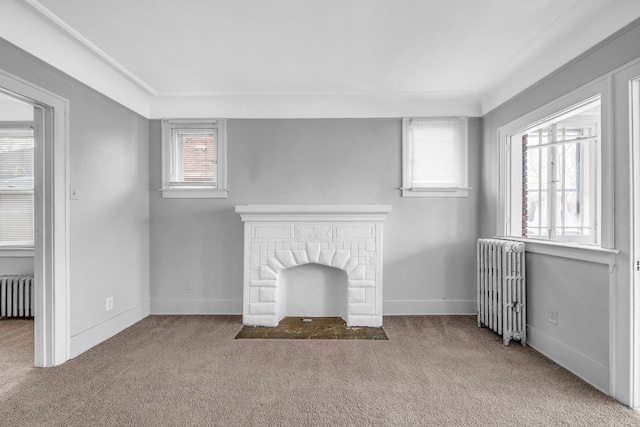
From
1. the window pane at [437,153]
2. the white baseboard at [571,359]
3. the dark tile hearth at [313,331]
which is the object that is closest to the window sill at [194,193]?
the dark tile hearth at [313,331]

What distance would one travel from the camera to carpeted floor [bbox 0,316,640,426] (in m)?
2.20

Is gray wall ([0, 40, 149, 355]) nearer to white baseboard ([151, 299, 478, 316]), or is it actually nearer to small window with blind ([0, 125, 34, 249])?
white baseboard ([151, 299, 478, 316])

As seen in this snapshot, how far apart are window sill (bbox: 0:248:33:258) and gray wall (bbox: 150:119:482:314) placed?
170 centimetres

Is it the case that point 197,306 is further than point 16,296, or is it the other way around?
point 197,306

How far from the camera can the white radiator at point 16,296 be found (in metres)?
4.22

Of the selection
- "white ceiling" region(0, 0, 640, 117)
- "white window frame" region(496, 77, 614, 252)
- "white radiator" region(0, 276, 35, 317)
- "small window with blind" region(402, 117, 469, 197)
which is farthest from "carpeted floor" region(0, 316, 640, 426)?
"white ceiling" region(0, 0, 640, 117)

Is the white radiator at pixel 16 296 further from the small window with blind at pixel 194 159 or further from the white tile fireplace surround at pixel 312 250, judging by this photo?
the white tile fireplace surround at pixel 312 250

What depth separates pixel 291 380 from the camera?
268 cm

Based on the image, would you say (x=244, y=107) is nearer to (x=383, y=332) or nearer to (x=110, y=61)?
(x=110, y=61)

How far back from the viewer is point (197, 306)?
14.5 feet

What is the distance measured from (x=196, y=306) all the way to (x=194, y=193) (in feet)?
4.59

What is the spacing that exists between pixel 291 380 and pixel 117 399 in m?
1.18

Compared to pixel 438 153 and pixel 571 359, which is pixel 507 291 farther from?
pixel 438 153

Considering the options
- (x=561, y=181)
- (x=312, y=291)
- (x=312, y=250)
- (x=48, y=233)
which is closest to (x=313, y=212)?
(x=312, y=250)
